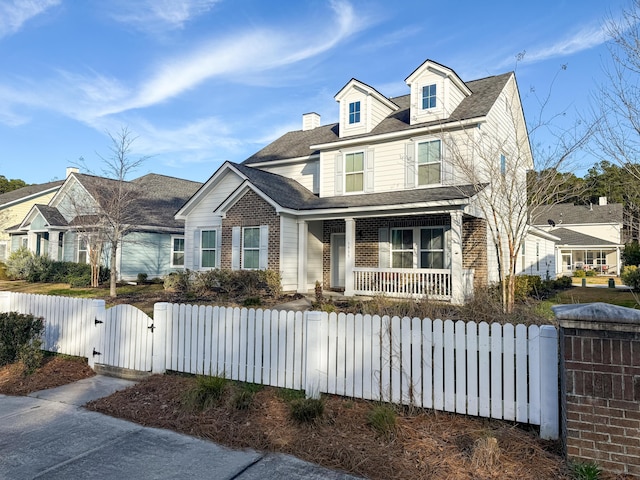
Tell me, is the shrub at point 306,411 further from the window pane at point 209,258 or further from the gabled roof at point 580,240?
the gabled roof at point 580,240

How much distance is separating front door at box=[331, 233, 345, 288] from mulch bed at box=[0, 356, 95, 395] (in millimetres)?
10902

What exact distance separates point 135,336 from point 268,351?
8.32 feet

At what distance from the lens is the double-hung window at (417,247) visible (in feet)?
49.9

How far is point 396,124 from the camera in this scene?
1656cm

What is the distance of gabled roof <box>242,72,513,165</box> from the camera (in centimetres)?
1491

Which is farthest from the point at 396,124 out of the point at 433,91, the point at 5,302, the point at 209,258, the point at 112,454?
the point at 112,454

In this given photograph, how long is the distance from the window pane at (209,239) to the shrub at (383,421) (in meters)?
14.7

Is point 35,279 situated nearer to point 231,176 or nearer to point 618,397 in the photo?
point 231,176

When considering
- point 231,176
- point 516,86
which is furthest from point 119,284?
point 516,86

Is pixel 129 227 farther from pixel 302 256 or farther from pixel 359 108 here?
pixel 359 108

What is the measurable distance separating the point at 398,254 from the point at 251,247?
567 centimetres

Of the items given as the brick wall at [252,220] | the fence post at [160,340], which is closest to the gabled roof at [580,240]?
the brick wall at [252,220]

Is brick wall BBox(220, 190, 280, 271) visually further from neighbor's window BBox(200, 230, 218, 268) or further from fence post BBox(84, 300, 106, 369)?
fence post BBox(84, 300, 106, 369)

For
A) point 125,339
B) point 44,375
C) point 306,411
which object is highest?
point 125,339
